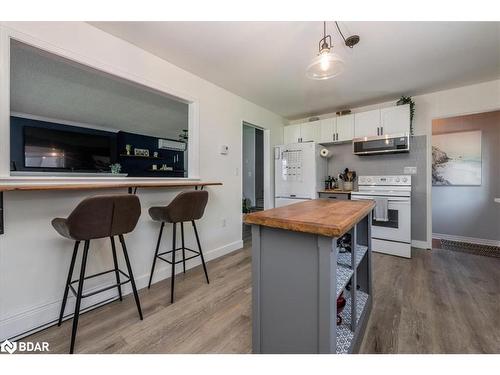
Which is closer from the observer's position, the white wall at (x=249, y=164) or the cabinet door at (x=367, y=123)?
the cabinet door at (x=367, y=123)

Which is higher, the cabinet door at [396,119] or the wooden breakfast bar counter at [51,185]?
the cabinet door at [396,119]

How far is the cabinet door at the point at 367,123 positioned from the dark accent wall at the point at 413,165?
404 millimetres

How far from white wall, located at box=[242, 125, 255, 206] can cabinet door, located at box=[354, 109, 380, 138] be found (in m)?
2.40

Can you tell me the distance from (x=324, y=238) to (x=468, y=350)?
139 cm

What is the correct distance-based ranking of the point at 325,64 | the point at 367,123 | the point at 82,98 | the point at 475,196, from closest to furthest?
1. the point at 325,64
2. the point at 82,98
3. the point at 367,123
4. the point at 475,196

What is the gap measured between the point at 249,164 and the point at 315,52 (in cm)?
345

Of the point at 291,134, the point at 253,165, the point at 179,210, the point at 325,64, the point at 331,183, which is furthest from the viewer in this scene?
the point at 253,165

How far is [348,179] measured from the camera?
3.91 m

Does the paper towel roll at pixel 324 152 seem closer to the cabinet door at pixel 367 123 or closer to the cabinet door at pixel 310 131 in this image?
the cabinet door at pixel 310 131

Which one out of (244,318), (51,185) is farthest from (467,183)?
(51,185)

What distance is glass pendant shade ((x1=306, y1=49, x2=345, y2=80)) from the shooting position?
150 cm

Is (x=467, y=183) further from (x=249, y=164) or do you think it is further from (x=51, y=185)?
(x=51, y=185)

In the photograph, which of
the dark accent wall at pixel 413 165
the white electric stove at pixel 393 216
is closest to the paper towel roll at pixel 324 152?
the dark accent wall at pixel 413 165

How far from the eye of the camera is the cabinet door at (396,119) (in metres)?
3.23
